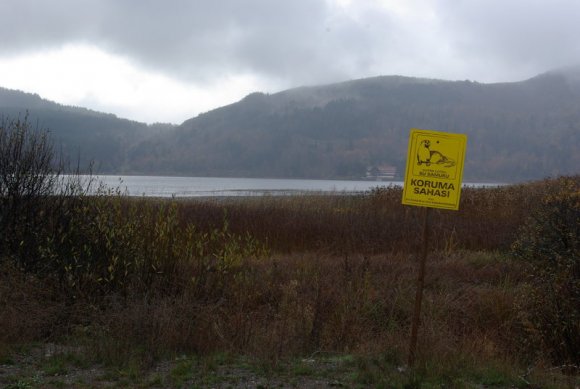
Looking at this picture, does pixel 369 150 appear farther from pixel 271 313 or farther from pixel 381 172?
pixel 271 313

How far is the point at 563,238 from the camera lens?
8.31 m

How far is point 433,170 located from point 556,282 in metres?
3.03

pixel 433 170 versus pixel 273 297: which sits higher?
pixel 433 170

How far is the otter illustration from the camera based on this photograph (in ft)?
20.3

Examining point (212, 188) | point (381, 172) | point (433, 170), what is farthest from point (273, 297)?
point (381, 172)

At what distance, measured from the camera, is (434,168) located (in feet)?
20.4

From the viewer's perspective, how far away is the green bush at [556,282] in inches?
303

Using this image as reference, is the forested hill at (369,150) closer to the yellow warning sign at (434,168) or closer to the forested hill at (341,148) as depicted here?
the forested hill at (341,148)

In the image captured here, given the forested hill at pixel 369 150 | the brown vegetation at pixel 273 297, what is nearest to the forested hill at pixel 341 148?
the forested hill at pixel 369 150

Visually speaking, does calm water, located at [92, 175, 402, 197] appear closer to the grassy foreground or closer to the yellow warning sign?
the grassy foreground

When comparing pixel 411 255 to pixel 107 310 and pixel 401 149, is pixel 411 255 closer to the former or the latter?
pixel 107 310

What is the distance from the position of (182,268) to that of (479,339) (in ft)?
16.5

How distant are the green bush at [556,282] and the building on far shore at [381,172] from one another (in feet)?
428

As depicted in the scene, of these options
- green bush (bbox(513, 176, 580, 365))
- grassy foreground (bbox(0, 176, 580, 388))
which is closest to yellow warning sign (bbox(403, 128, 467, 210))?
grassy foreground (bbox(0, 176, 580, 388))
